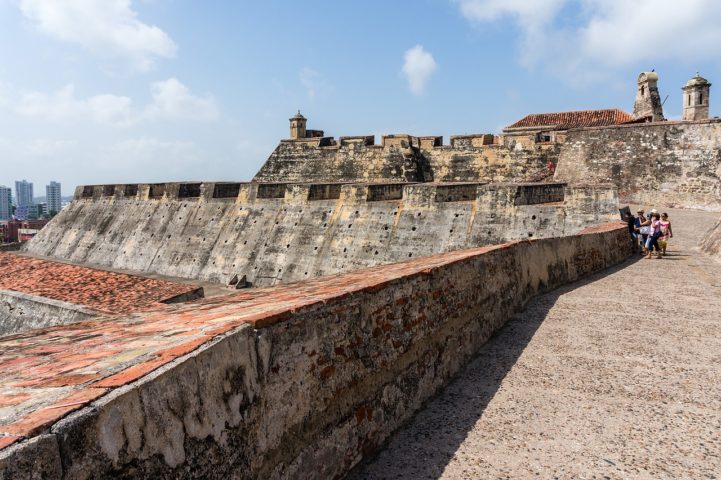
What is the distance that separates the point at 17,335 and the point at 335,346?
6.34 feet

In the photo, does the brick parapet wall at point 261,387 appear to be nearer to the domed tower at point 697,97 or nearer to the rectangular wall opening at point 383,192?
the rectangular wall opening at point 383,192

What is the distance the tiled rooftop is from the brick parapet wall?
315 inches

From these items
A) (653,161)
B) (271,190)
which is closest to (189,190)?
(271,190)

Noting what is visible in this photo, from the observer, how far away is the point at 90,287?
1220 cm

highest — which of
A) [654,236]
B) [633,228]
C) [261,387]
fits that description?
[633,228]

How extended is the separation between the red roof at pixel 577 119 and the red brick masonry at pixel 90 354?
26.0 meters

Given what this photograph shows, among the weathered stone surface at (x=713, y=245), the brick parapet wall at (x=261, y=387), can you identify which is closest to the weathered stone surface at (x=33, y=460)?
the brick parapet wall at (x=261, y=387)

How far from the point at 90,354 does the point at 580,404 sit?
9.90 feet

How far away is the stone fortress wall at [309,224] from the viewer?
13602mm

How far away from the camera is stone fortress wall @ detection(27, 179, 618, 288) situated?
44.6 ft

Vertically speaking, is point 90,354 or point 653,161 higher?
point 653,161

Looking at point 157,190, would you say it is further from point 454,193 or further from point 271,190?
point 454,193

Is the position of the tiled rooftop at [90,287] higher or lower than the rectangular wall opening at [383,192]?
lower

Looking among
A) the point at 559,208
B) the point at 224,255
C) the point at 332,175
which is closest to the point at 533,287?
the point at 559,208
